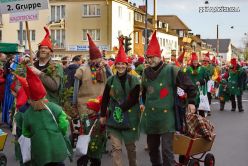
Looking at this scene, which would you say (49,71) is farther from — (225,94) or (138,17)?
(138,17)

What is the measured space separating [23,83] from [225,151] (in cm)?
523

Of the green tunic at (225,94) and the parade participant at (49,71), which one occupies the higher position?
the parade participant at (49,71)

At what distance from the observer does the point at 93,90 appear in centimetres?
862

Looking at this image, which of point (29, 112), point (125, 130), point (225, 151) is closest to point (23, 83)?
point (29, 112)

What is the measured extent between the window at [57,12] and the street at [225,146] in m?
43.5

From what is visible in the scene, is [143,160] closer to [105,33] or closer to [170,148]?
[170,148]

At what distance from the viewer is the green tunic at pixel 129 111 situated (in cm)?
759

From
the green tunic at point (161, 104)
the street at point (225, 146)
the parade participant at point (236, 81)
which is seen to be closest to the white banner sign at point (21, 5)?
the street at point (225, 146)

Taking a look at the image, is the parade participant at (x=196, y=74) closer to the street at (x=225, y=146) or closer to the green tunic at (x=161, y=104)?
the street at (x=225, y=146)

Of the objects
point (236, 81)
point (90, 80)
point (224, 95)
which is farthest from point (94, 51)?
point (224, 95)

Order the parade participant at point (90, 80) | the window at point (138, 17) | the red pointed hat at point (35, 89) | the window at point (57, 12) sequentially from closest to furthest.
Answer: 1. the red pointed hat at point (35, 89)
2. the parade participant at point (90, 80)
3. the window at point (57, 12)
4. the window at point (138, 17)

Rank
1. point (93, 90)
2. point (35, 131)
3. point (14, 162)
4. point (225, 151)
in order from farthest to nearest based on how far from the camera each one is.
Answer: point (225, 151) → point (14, 162) → point (93, 90) → point (35, 131)

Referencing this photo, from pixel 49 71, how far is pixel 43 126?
1.24 metres

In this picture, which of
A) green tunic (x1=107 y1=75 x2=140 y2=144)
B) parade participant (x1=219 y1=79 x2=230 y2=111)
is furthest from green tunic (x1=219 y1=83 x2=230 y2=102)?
green tunic (x1=107 y1=75 x2=140 y2=144)
